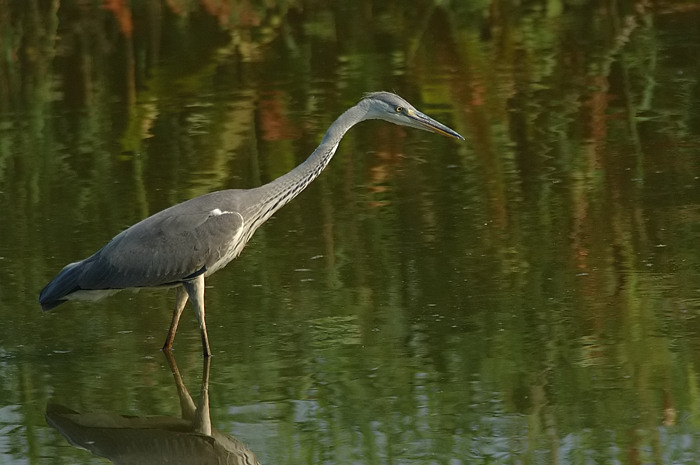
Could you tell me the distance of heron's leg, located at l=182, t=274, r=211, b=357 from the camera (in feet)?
23.1

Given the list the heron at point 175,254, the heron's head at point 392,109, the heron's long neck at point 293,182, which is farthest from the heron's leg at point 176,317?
the heron's head at point 392,109

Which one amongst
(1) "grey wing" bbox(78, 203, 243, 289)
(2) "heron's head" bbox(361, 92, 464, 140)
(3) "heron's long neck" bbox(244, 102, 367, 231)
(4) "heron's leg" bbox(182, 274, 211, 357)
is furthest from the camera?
(2) "heron's head" bbox(361, 92, 464, 140)

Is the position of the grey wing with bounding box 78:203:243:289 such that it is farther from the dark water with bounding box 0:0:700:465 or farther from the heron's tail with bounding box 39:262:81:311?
the dark water with bounding box 0:0:700:465

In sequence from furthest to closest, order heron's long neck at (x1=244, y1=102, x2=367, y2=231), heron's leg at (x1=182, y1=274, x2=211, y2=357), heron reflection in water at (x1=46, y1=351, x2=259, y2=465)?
heron's long neck at (x1=244, y1=102, x2=367, y2=231) < heron's leg at (x1=182, y1=274, x2=211, y2=357) < heron reflection in water at (x1=46, y1=351, x2=259, y2=465)

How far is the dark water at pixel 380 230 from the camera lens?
6.28 m

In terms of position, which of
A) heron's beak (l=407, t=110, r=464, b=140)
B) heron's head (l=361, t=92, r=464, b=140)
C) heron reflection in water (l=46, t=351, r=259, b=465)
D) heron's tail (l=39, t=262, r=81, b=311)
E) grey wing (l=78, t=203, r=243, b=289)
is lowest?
heron reflection in water (l=46, t=351, r=259, b=465)

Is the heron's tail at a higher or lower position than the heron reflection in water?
higher

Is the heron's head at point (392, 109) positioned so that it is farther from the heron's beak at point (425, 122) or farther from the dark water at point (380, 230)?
the dark water at point (380, 230)

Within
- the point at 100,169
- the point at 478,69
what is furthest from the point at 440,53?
the point at 100,169

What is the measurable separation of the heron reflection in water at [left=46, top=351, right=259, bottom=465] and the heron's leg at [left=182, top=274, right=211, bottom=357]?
319mm

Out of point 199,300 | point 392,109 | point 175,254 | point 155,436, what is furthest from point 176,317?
point 392,109

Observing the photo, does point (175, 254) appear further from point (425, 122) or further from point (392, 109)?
point (425, 122)

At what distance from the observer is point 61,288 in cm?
724

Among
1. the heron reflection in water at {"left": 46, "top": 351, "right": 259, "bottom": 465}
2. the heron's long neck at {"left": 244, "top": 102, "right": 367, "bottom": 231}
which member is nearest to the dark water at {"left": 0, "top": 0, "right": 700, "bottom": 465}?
the heron reflection in water at {"left": 46, "top": 351, "right": 259, "bottom": 465}
